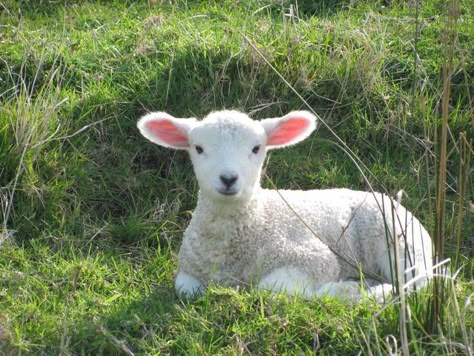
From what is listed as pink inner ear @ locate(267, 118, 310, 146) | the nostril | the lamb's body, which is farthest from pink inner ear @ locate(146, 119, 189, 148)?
the nostril

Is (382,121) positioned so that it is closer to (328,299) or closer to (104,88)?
(104,88)

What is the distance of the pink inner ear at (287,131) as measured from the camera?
254 inches

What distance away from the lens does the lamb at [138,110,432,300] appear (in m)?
6.00

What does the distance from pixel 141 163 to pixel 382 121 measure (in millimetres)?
1825

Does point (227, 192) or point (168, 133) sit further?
point (168, 133)

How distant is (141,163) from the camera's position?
7.78m

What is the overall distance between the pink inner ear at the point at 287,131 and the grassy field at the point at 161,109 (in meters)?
0.15

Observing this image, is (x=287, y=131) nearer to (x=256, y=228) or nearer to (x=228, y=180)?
(x=256, y=228)

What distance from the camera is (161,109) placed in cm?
793

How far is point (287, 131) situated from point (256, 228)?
2.11 ft

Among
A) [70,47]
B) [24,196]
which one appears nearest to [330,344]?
[24,196]

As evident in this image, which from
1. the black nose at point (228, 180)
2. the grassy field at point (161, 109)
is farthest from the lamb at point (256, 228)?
the grassy field at point (161, 109)

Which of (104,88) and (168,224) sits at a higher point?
(104,88)

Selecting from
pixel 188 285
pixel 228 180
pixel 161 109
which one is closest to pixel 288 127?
pixel 228 180
